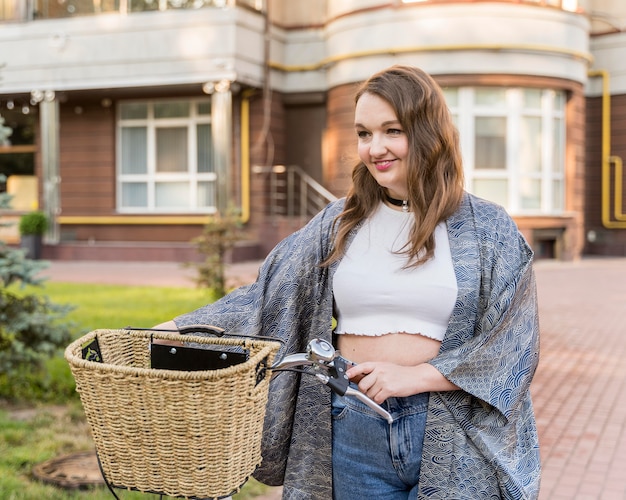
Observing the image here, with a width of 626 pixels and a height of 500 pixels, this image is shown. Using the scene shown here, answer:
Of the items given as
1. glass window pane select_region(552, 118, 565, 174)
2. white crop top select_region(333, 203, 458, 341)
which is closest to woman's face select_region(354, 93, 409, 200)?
white crop top select_region(333, 203, 458, 341)

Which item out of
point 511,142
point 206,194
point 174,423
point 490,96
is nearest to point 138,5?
point 206,194

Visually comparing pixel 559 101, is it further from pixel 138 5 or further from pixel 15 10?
pixel 15 10

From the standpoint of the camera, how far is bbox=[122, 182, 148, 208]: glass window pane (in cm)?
2055

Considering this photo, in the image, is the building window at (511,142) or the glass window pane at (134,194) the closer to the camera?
the building window at (511,142)

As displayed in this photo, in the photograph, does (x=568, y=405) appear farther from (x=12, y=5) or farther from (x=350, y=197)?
(x=12, y=5)

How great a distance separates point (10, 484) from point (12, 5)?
711 inches

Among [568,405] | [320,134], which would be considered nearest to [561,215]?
[320,134]

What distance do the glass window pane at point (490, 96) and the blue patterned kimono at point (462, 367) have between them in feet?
53.5

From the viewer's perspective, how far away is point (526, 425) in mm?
2307

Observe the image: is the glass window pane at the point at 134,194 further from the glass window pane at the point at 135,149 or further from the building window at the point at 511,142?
the building window at the point at 511,142

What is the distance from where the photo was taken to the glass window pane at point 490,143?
18.2 meters

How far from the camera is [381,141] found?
2.28 m

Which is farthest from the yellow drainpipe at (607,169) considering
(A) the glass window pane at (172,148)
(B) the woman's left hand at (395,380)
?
(B) the woman's left hand at (395,380)

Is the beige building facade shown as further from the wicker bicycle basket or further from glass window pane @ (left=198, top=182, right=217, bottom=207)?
the wicker bicycle basket
